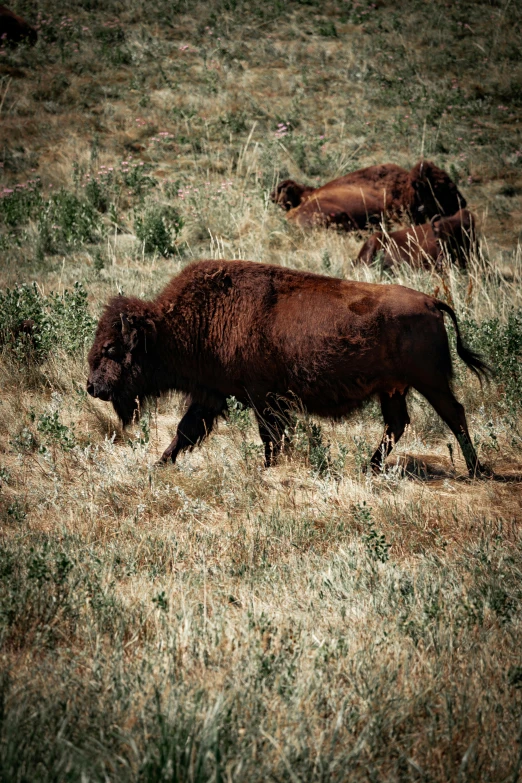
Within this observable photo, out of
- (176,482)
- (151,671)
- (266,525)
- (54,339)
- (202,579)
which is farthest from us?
(54,339)

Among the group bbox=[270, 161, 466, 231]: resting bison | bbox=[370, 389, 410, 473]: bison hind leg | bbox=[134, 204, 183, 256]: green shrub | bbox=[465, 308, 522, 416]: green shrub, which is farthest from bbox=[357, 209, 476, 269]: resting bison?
bbox=[370, 389, 410, 473]: bison hind leg

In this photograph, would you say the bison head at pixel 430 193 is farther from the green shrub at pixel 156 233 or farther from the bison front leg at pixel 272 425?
the bison front leg at pixel 272 425

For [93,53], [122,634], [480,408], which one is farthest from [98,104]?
[122,634]

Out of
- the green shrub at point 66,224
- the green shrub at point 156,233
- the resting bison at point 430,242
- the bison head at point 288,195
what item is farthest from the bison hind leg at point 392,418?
the bison head at point 288,195

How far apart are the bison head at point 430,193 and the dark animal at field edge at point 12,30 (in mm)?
11163

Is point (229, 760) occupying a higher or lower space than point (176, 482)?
higher

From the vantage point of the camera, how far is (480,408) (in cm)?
630

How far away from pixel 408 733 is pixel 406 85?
17.1 metres

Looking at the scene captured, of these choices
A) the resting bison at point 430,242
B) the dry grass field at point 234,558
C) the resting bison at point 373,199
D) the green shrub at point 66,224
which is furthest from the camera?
the resting bison at point 373,199

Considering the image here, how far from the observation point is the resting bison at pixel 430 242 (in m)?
9.55

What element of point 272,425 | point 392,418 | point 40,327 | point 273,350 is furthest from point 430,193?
point 272,425

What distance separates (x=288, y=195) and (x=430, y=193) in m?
2.28

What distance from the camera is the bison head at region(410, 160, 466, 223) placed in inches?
460

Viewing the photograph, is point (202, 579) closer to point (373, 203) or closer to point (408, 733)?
point (408, 733)
